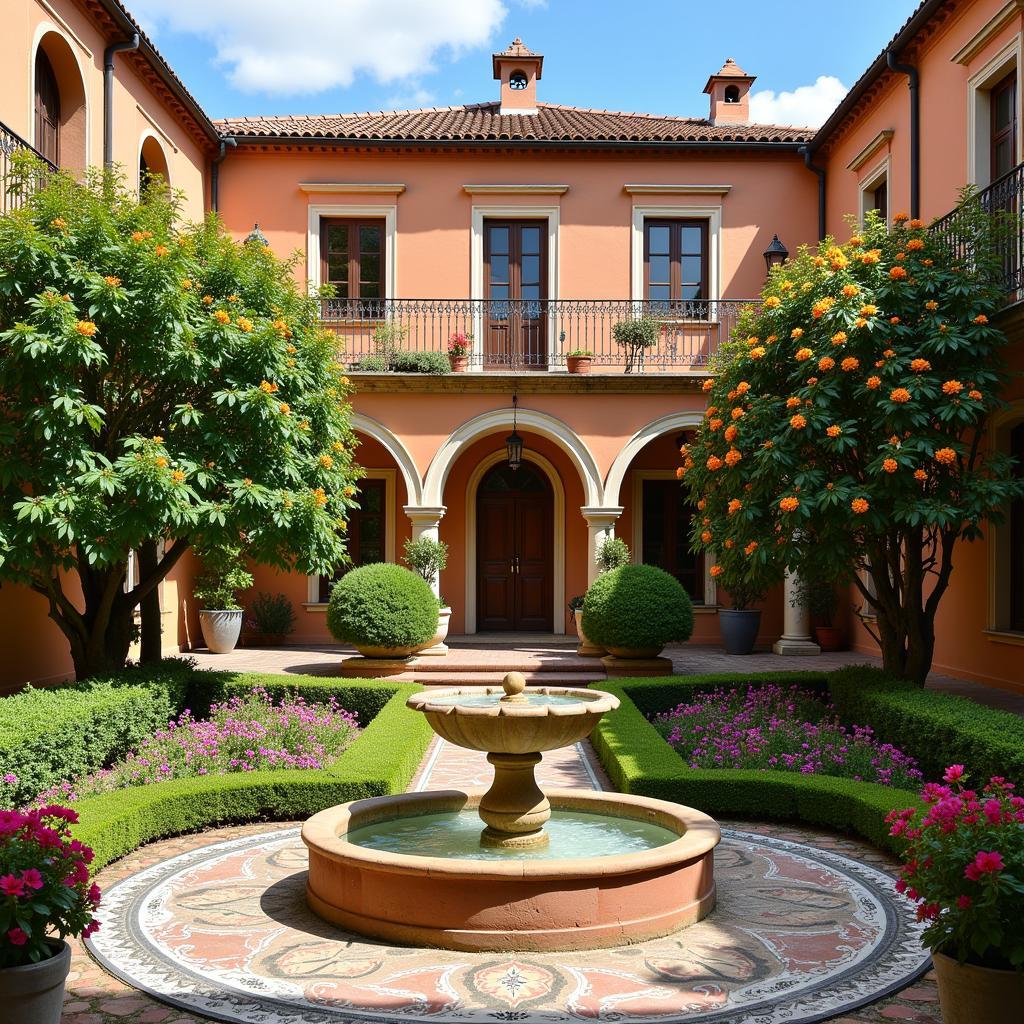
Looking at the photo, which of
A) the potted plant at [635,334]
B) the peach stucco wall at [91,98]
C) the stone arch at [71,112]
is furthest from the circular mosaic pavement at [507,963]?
the potted plant at [635,334]

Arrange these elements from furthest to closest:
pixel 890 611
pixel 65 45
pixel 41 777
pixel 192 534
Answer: pixel 65 45 → pixel 890 611 → pixel 192 534 → pixel 41 777

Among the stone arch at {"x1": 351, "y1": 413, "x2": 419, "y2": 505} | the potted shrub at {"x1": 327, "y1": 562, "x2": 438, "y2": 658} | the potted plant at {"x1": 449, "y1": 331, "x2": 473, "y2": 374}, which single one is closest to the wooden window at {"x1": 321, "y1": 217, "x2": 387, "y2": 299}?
the potted plant at {"x1": 449, "y1": 331, "x2": 473, "y2": 374}

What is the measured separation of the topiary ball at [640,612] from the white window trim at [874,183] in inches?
264

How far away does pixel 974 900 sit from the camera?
385cm

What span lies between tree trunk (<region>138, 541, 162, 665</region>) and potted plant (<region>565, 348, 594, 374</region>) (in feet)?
27.5

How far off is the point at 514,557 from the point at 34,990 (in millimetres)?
16207

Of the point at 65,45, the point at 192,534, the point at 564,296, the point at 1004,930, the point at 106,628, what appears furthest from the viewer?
the point at 564,296

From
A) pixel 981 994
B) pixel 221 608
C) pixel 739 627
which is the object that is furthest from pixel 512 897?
pixel 739 627

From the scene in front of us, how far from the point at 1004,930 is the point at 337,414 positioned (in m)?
8.72

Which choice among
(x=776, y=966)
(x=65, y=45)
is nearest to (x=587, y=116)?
(x=65, y=45)

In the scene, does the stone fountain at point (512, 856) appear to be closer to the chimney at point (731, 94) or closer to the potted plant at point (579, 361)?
the potted plant at point (579, 361)

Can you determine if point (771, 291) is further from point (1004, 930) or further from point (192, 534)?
point (1004, 930)

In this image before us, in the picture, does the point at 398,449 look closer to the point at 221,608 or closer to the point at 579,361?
the point at 579,361

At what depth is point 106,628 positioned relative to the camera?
10.6 meters
